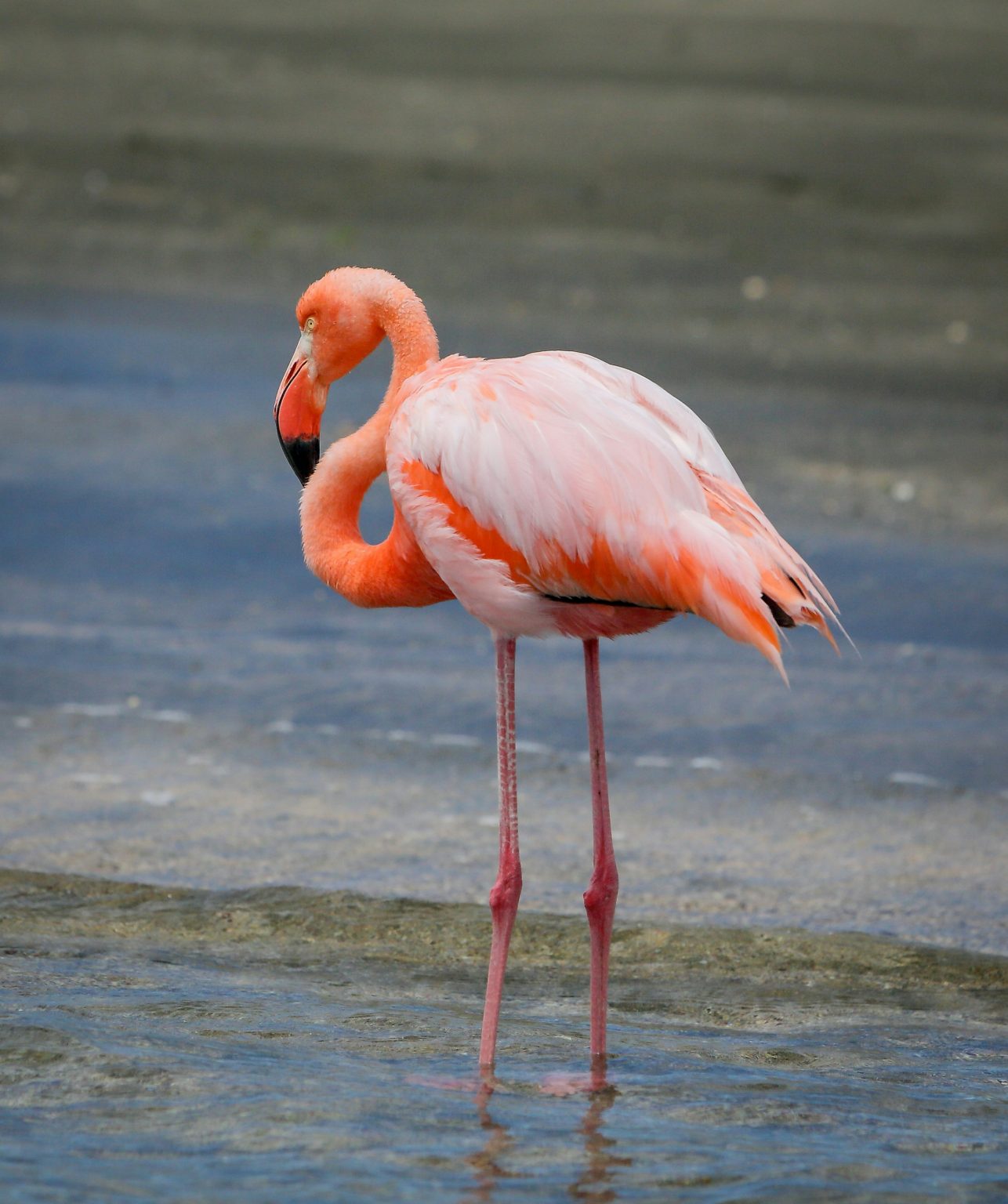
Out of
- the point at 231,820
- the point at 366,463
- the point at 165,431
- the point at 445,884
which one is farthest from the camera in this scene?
the point at 165,431

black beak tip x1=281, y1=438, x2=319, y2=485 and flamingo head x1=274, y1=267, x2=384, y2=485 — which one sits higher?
flamingo head x1=274, y1=267, x2=384, y2=485

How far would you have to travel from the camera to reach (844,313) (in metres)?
12.6

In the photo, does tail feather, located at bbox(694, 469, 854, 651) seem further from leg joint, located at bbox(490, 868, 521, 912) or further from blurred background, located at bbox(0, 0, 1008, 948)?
blurred background, located at bbox(0, 0, 1008, 948)

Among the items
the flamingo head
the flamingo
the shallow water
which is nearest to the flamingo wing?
the flamingo

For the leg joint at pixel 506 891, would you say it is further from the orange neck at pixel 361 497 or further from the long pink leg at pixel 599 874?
the orange neck at pixel 361 497

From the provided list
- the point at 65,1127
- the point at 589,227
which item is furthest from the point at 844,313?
the point at 65,1127

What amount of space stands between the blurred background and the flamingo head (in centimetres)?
125

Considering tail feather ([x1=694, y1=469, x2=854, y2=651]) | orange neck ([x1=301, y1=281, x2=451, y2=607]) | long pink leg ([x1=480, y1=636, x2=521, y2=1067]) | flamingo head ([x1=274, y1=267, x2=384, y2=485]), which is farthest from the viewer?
flamingo head ([x1=274, y1=267, x2=384, y2=485])

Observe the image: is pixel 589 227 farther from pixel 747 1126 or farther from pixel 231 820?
pixel 747 1126

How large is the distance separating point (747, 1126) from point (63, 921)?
1.91 metres

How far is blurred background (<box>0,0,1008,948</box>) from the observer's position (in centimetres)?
569

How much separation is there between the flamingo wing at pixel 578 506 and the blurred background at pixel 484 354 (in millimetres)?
1327

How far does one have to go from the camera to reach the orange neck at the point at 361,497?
178 inches

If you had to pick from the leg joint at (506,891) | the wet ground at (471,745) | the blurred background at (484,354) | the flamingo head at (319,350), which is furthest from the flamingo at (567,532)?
the blurred background at (484,354)
